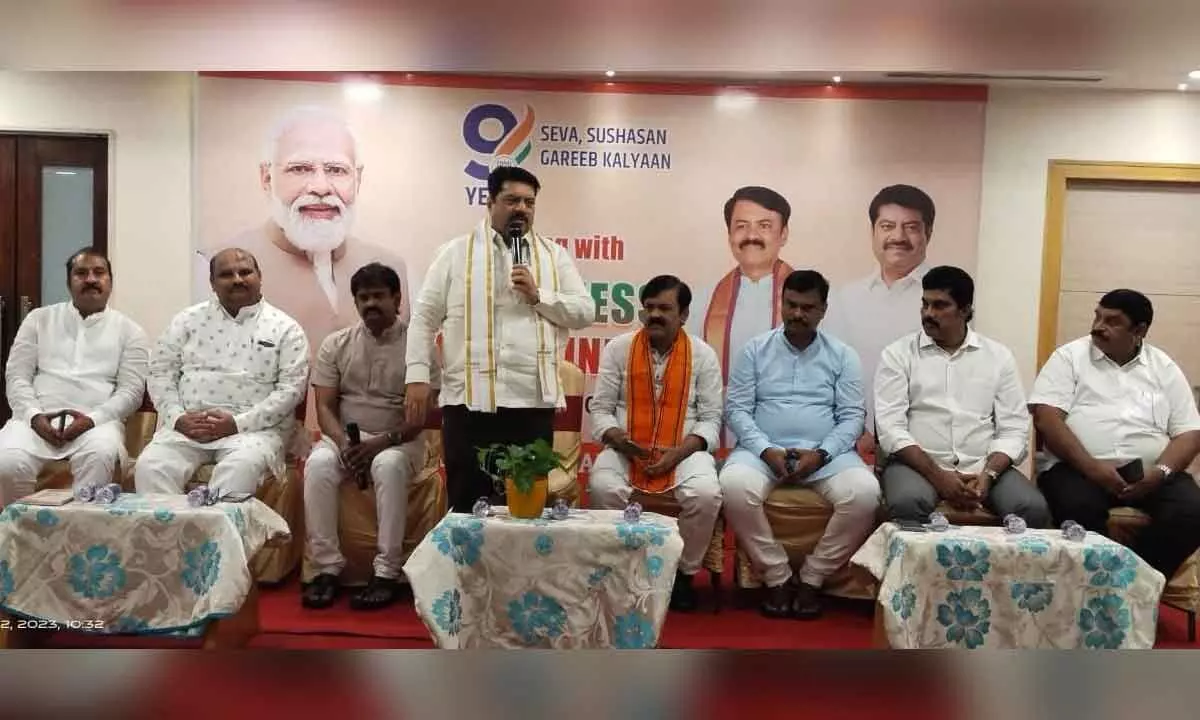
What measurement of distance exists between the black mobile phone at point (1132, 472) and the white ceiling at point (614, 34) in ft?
12.7

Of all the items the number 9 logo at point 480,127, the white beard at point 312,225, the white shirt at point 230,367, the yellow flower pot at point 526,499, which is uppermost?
the number 9 logo at point 480,127

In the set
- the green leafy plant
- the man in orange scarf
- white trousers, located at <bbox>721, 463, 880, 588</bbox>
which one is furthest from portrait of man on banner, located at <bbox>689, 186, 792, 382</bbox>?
the green leafy plant

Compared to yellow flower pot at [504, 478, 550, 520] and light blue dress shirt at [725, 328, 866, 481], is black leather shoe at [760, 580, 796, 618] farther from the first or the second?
yellow flower pot at [504, 478, 550, 520]

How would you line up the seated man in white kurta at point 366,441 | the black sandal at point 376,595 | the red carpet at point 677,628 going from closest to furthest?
the red carpet at point 677,628 → the black sandal at point 376,595 → the seated man in white kurta at point 366,441

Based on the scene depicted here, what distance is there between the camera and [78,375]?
13.7 ft

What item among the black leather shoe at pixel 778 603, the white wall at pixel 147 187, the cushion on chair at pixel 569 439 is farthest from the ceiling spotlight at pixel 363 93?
the black leather shoe at pixel 778 603

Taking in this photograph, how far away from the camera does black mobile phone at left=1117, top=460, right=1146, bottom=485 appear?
3.65 metres

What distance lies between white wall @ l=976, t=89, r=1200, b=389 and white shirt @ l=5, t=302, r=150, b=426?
4184mm

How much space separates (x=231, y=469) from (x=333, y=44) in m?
3.69

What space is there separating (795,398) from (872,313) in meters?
1.05

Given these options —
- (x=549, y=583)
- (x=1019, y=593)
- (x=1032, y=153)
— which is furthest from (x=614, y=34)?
(x=1032, y=153)

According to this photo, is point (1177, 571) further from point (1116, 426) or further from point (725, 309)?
point (725, 309)

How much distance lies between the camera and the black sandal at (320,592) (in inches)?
142

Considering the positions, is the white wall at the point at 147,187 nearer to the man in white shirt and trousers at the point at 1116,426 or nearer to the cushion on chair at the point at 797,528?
the cushion on chair at the point at 797,528
